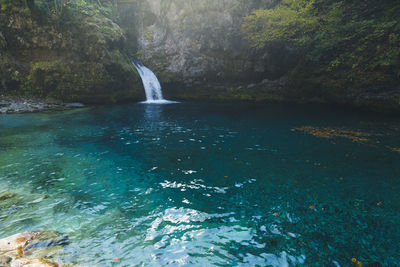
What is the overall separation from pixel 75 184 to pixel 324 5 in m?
20.3

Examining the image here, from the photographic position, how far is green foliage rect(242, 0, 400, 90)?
42.0ft

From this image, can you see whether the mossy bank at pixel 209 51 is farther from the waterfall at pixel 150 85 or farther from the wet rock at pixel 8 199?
the wet rock at pixel 8 199

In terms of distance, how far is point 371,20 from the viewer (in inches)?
522

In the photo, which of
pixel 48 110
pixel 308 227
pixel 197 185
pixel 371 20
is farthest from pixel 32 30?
pixel 371 20

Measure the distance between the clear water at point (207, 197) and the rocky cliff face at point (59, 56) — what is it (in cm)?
1020

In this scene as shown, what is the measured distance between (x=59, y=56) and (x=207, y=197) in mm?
21162

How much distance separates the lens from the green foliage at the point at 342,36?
12807mm

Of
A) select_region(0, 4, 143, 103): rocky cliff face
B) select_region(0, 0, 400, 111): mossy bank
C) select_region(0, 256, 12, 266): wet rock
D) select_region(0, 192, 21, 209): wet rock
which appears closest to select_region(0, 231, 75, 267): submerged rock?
select_region(0, 256, 12, 266): wet rock

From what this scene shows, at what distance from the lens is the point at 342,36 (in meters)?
14.8

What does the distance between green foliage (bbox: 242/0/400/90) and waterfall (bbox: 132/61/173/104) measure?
12536 millimetres

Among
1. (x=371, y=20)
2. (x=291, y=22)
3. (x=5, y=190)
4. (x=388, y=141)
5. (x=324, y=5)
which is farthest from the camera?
(x=291, y=22)

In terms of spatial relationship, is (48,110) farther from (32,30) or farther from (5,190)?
(5,190)

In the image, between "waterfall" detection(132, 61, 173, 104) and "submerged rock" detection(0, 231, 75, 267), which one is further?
"waterfall" detection(132, 61, 173, 104)

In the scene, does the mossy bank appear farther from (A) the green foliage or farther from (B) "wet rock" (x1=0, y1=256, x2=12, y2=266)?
(B) "wet rock" (x1=0, y1=256, x2=12, y2=266)
